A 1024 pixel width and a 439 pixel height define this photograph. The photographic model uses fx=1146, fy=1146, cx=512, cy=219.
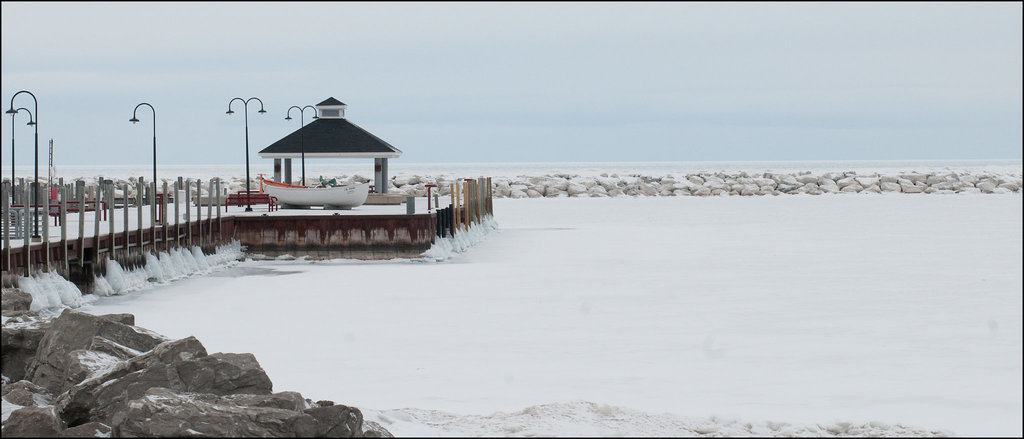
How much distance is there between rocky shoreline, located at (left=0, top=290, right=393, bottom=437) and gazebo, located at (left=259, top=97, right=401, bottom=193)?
85.8 feet

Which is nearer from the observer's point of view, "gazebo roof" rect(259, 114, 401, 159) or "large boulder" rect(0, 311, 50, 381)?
"large boulder" rect(0, 311, 50, 381)

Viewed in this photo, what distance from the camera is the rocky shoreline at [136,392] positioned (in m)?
7.21

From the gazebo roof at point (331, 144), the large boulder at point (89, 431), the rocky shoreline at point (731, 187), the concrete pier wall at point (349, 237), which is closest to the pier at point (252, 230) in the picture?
the concrete pier wall at point (349, 237)

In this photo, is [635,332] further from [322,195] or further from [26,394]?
[322,195]

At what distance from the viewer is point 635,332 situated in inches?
570

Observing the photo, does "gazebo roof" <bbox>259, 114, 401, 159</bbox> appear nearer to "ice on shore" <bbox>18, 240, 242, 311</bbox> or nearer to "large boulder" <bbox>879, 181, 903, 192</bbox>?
"ice on shore" <bbox>18, 240, 242, 311</bbox>

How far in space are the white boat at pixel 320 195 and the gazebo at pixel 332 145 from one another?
11.6ft

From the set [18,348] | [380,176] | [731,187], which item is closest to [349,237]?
[380,176]

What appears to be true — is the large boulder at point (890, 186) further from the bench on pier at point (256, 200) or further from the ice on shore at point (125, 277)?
the ice on shore at point (125, 277)

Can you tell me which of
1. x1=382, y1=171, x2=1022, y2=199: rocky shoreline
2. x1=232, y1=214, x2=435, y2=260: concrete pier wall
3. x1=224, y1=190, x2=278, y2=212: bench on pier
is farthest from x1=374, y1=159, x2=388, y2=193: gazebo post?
x1=382, y1=171, x2=1022, y2=199: rocky shoreline

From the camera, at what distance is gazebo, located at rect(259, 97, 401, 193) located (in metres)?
36.4

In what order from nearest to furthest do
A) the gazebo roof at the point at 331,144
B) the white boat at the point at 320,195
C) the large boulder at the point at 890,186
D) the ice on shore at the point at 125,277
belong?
the ice on shore at the point at 125,277
the white boat at the point at 320,195
the gazebo roof at the point at 331,144
the large boulder at the point at 890,186

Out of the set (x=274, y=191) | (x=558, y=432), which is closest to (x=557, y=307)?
(x=558, y=432)

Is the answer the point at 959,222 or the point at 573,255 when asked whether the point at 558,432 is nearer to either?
the point at 573,255
